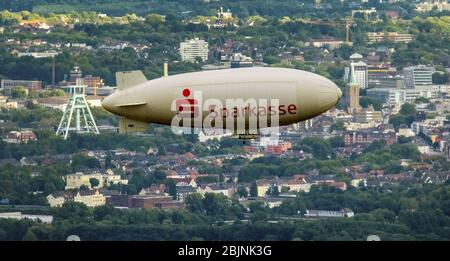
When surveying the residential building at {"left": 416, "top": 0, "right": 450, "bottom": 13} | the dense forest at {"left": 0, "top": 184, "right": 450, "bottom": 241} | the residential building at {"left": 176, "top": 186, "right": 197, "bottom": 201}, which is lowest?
the residential building at {"left": 416, "top": 0, "right": 450, "bottom": 13}

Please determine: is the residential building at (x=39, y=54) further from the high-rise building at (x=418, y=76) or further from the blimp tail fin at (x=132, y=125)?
the blimp tail fin at (x=132, y=125)

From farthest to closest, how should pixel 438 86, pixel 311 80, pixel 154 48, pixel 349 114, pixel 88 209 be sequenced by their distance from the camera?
pixel 154 48, pixel 438 86, pixel 349 114, pixel 88 209, pixel 311 80

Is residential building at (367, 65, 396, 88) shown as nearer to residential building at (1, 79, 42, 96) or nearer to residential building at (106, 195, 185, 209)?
residential building at (1, 79, 42, 96)

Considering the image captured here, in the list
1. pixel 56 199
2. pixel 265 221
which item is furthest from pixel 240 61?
pixel 265 221

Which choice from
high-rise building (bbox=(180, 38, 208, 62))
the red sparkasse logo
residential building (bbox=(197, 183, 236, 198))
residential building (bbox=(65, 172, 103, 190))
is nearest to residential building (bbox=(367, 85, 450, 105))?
high-rise building (bbox=(180, 38, 208, 62))

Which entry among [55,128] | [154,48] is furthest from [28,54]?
[55,128]

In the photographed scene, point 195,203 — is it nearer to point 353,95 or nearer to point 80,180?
point 80,180

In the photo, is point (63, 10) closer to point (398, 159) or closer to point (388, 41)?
point (388, 41)
